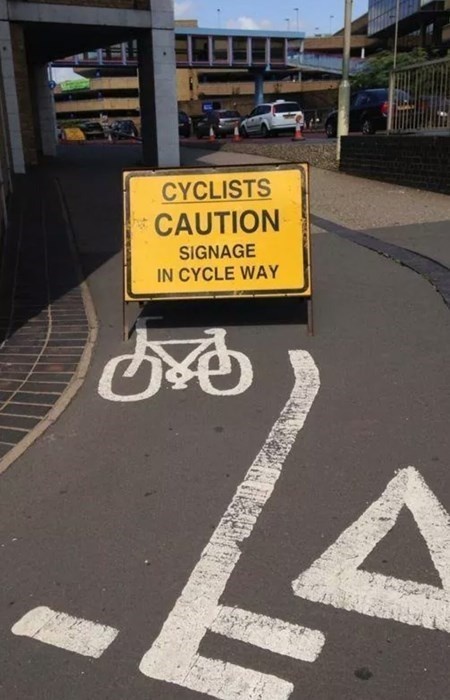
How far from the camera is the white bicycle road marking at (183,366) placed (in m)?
4.88

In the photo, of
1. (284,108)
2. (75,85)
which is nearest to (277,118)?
(284,108)

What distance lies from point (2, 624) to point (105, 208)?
1152cm

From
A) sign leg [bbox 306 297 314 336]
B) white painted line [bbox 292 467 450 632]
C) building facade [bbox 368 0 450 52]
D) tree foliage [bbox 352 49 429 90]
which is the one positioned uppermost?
building facade [bbox 368 0 450 52]

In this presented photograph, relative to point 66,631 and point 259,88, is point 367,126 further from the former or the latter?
point 259,88

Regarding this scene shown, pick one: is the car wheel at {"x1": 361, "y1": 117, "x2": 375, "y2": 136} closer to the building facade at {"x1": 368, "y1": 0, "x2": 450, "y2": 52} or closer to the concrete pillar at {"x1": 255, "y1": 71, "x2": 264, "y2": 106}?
the building facade at {"x1": 368, "y1": 0, "x2": 450, "y2": 52}

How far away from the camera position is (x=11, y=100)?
19.4 m

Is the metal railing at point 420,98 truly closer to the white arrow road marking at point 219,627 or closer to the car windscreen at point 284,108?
the white arrow road marking at point 219,627

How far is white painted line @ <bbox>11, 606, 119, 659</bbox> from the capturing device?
8.27 feet

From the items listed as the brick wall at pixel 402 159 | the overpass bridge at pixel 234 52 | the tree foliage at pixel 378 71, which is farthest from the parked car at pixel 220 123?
the overpass bridge at pixel 234 52

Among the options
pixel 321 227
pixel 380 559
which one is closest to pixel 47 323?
pixel 380 559

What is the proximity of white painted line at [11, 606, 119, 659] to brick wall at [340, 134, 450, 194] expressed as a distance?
12.1 meters

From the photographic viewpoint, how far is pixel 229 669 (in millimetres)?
2402

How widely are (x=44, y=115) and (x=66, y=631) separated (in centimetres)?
2806

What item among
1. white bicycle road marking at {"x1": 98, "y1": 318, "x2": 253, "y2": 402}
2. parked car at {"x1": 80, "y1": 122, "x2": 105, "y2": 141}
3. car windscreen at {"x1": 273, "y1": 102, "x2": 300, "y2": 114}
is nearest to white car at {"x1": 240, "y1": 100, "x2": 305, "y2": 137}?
car windscreen at {"x1": 273, "y1": 102, "x2": 300, "y2": 114}
